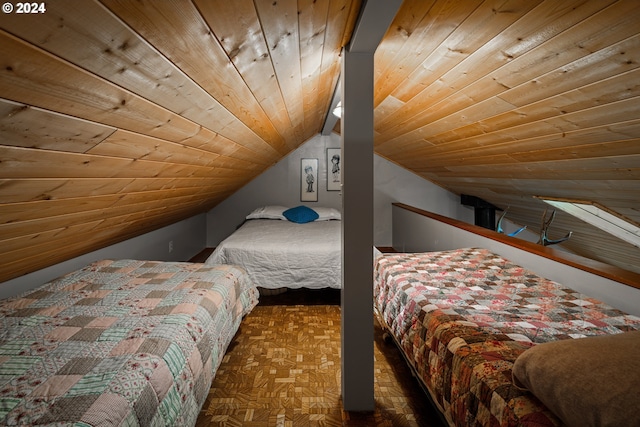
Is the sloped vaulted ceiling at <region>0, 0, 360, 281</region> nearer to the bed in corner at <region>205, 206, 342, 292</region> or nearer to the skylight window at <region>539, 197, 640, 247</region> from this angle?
the bed in corner at <region>205, 206, 342, 292</region>

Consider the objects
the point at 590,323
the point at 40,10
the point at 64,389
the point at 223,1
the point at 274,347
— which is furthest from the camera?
the point at 274,347

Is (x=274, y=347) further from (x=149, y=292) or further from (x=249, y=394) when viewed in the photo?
(x=149, y=292)

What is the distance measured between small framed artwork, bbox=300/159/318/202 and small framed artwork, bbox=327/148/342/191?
8.4 inches

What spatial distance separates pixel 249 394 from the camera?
74.2 inches

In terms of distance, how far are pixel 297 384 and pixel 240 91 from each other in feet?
5.53

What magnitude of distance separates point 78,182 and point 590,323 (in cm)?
221

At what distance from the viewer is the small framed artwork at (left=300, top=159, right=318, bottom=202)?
17.5ft

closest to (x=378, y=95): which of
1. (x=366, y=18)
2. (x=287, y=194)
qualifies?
(x=366, y=18)

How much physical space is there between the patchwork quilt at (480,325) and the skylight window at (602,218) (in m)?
0.92

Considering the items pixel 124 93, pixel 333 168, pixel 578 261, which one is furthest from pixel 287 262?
pixel 333 168

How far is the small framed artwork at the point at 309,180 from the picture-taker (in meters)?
5.35

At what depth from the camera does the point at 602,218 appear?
274cm

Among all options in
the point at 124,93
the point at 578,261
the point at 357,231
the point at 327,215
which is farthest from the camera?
the point at 327,215

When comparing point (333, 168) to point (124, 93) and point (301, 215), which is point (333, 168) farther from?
point (124, 93)
